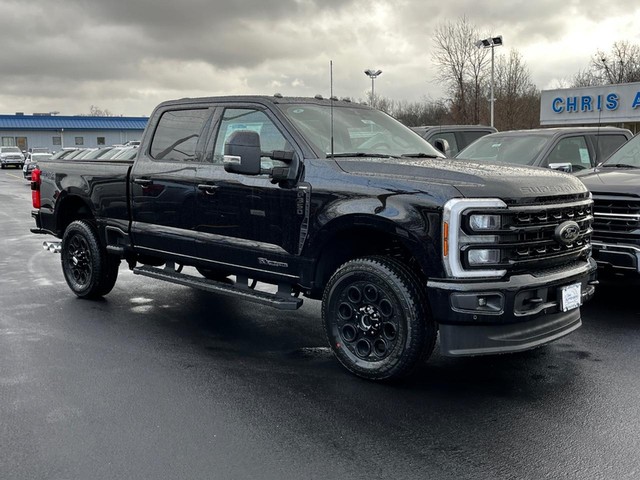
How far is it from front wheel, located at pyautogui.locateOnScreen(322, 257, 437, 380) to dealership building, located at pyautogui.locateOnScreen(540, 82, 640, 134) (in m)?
30.9

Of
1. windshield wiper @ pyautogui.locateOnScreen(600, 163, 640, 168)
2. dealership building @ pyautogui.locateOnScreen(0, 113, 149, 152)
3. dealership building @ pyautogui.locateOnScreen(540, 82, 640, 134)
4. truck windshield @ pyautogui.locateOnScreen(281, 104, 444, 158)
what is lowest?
windshield wiper @ pyautogui.locateOnScreen(600, 163, 640, 168)

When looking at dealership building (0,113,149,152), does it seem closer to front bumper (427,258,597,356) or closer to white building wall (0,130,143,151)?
white building wall (0,130,143,151)

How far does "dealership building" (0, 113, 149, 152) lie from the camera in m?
78.3

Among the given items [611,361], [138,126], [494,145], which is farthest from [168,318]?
[138,126]

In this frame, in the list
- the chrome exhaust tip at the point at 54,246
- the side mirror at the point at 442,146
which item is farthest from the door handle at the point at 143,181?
the side mirror at the point at 442,146

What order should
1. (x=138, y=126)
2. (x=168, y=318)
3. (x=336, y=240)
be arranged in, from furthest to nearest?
1. (x=138, y=126)
2. (x=168, y=318)
3. (x=336, y=240)

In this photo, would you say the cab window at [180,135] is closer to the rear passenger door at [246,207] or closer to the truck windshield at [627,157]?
the rear passenger door at [246,207]

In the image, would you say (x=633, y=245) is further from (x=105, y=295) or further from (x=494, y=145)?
(x=105, y=295)

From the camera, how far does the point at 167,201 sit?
6.29 metres

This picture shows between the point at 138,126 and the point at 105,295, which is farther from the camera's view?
the point at 138,126

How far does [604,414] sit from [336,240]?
215cm

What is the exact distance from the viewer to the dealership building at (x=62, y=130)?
257 feet

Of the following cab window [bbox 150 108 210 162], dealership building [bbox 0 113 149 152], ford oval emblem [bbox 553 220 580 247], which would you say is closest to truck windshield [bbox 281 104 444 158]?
cab window [bbox 150 108 210 162]

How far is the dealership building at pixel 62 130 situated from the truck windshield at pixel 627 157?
7609 centimetres
